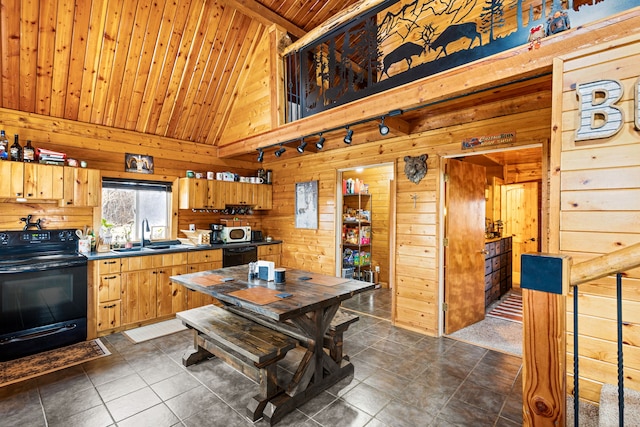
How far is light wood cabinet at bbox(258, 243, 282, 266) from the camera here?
17.3ft

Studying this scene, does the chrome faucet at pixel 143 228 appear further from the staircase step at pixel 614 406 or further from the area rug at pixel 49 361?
the staircase step at pixel 614 406

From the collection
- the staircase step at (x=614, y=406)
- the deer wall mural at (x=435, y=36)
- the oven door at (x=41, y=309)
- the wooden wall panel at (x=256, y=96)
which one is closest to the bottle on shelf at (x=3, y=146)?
the oven door at (x=41, y=309)

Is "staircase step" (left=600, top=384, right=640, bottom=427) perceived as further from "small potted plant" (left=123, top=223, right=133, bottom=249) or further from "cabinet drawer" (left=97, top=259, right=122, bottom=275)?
"small potted plant" (left=123, top=223, right=133, bottom=249)

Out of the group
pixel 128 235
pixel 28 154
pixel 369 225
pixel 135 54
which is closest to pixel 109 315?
pixel 128 235

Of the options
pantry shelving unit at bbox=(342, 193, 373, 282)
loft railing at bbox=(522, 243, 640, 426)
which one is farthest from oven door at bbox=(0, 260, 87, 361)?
loft railing at bbox=(522, 243, 640, 426)

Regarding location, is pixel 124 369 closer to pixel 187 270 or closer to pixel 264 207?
pixel 187 270

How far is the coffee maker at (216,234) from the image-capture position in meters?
4.98

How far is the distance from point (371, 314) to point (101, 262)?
3.55 m

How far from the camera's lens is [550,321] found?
1082 mm

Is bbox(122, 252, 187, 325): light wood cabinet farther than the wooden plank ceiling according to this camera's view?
Yes

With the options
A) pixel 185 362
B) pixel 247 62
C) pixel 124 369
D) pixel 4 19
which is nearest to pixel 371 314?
pixel 185 362

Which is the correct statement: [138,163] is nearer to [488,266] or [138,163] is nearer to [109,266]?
[109,266]

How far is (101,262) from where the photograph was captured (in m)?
3.59

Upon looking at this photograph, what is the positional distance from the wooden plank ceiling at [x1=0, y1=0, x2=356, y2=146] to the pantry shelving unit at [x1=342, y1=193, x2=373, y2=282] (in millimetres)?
3019
